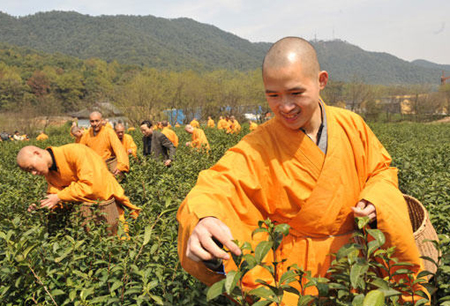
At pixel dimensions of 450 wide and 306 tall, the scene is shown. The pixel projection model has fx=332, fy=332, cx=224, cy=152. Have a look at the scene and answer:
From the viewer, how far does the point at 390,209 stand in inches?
62.6

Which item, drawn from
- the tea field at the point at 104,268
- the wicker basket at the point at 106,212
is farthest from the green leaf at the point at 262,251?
the wicker basket at the point at 106,212

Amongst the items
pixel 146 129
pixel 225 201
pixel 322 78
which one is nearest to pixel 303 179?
pixel 225 201

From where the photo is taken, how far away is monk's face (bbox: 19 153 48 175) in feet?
11.4

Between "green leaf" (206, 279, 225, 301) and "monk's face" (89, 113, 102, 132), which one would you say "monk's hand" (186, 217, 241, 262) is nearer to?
"green leaf" (206, 279, 225, 301)

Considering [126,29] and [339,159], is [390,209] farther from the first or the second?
[126,29]

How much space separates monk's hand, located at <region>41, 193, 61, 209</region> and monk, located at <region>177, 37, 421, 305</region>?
98.1 inches

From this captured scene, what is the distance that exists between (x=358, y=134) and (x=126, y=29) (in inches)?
8406

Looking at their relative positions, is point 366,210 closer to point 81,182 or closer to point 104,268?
point 104,268

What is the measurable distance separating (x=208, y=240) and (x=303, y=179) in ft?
2.38

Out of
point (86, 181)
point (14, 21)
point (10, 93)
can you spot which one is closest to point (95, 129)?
point (86, 181)

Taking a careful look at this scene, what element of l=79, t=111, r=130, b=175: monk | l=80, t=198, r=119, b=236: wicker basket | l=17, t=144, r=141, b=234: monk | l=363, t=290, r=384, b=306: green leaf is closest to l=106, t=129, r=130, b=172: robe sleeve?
l=79, t=111, r=130, b=175: monk

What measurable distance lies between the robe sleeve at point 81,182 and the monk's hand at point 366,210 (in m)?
3.02

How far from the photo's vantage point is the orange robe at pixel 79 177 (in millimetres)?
3680

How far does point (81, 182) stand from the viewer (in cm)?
376
